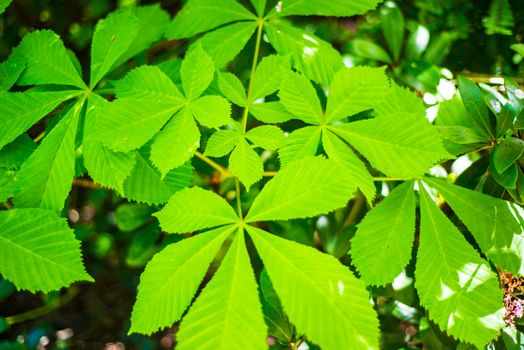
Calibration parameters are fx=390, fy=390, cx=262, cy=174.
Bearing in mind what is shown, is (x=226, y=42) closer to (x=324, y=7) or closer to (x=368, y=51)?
(x=324, y=7)

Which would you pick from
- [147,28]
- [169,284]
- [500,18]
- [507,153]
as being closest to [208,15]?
[147,28]

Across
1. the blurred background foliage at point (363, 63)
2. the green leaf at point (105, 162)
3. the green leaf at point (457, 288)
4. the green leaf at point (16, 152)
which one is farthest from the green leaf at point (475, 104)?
the green leaf at point (16, 152)

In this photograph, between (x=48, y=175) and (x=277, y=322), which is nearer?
(x=48, y=175)

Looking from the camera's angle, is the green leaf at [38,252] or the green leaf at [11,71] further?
the green leaf at [11,71]

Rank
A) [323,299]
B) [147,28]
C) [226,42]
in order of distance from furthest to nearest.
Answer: [147,28] → [226,42] → [323,299]

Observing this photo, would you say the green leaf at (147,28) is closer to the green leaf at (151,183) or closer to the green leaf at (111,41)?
the green leaf at (111,41)

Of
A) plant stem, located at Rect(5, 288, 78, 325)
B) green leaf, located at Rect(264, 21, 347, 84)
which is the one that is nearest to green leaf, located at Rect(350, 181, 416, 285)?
green leaf, located at Rect(264, 21, 347, 84)

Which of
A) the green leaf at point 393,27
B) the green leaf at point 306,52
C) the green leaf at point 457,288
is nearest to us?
the green leaf at point 457,288
